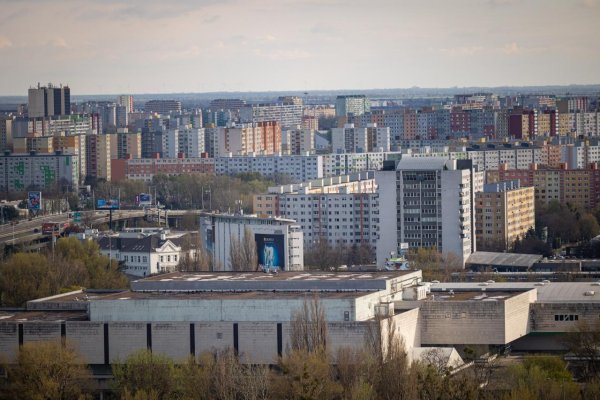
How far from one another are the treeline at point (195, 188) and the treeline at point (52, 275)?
15.6m

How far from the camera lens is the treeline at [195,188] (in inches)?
1913

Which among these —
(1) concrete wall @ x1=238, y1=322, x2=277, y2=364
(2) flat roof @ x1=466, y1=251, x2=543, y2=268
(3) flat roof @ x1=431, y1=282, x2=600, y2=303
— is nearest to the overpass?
(2) flat roof @ x1=466, y1=251, x2=543, y2=268

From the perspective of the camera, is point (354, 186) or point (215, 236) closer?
point (215, 236)

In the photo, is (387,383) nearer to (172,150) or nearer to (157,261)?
(157,261)

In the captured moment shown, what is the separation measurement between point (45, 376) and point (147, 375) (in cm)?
110

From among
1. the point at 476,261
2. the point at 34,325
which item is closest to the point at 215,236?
the point at 476,261

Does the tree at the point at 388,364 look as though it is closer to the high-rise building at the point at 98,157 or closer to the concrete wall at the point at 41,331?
the concrete wall at the point at 41,331

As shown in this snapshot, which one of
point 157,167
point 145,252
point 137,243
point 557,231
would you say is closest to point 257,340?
point 145,252

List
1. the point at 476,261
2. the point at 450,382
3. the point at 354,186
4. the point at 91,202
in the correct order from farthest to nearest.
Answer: the point at 91,202 < the point at 354,186 < the point at 476,261 < the point at 450,382

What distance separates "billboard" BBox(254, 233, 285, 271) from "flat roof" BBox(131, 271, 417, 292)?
7.22 meters

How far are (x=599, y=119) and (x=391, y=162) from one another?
140 feet

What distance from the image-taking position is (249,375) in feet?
61.0

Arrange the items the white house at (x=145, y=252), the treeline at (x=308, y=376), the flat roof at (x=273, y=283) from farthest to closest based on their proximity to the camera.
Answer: the white house at (x=145, y=252) < the flat roof at (x=273, y=283) < the treeline at (x=308, y=376)

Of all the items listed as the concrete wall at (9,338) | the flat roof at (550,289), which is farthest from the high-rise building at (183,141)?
the concrete wall at (9,338)
